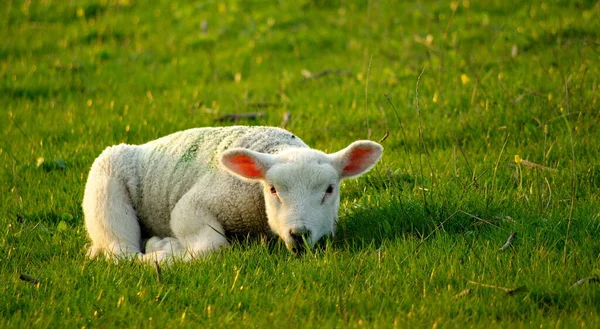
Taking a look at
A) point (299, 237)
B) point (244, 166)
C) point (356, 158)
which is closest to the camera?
point (299, 237)

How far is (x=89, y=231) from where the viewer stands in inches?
261

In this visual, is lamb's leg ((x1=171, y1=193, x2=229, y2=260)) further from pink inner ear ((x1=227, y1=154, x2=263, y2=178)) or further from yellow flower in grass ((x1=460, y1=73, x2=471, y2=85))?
yellow flower in grass ((x1=460, y1=73, x2=471, y2=85))

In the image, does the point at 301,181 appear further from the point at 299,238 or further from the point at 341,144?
the point at 341,144

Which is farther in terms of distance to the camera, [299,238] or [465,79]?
[465,79]

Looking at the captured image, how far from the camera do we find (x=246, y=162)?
19.8 feet

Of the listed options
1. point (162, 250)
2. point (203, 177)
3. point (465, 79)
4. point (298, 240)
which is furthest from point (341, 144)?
point (298, 240)

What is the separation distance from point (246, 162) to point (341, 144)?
268 centimetres

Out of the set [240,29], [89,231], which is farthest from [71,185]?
[240,29]

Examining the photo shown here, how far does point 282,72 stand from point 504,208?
20.7 feet

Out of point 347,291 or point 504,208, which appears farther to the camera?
point 504,208

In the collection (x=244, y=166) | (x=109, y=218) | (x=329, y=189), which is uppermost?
(x=244, y=166)

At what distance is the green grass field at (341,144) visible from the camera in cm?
504

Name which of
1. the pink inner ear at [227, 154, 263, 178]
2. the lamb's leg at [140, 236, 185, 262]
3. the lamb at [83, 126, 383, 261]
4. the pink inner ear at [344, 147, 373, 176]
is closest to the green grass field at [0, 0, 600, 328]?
the lamb at [83, 126, 383, 261]

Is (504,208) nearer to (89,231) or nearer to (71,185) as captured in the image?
(89,231)
